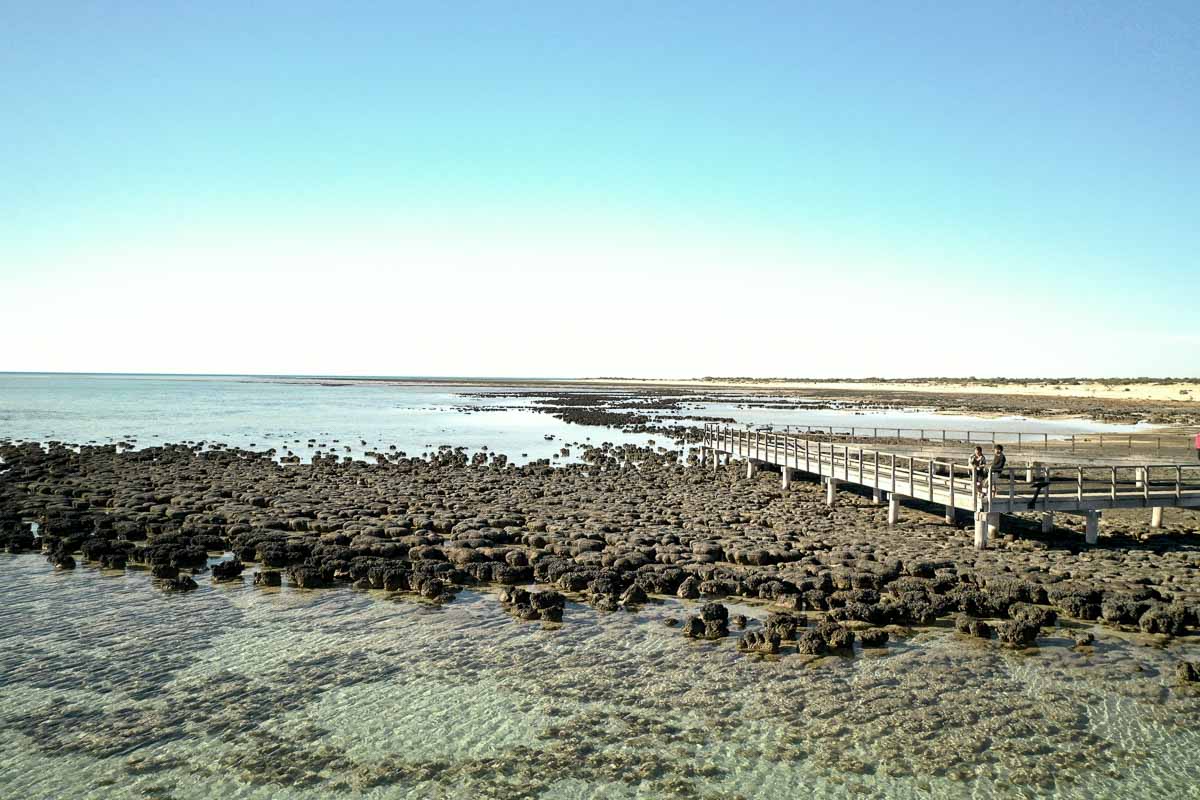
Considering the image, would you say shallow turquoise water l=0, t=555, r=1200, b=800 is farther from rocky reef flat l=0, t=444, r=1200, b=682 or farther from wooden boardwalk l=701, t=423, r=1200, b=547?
wooden boardwalk l=701, t=423, r=1200, b=547

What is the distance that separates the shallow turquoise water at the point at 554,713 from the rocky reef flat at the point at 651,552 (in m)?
1.33

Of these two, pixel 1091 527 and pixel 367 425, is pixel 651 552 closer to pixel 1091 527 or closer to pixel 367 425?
pixel 1091 527

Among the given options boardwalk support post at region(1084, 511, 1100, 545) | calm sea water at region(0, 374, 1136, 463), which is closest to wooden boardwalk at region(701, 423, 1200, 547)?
boardwalk support post at region(1084, 511, 1100, 545)

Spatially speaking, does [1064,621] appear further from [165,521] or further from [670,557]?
[165,521]

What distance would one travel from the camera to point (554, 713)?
13445 mm

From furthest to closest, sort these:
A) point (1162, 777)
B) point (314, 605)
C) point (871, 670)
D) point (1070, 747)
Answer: point (314, 605) → point (871, 670) → point (1070, 747) → point (1162, 777)

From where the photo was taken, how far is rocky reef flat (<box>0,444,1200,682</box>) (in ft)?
59.0

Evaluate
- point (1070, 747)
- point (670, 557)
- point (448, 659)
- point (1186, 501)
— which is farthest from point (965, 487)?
point (448, 659)

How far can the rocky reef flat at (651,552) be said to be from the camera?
1797 centimetres

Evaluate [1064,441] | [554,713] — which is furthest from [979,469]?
[1064,441]

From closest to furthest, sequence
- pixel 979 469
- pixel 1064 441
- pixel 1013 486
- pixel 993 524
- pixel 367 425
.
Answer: pixel 1013 486 < pixel 993 524 < pixel 979 469 < pixel 1064 441 < pixel 367 425

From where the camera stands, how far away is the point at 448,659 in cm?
1582

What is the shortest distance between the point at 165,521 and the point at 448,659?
61.3 feet

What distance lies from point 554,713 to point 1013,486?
17.6 m
